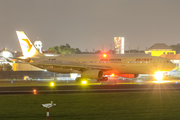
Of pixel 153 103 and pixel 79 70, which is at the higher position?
pixel 79 70

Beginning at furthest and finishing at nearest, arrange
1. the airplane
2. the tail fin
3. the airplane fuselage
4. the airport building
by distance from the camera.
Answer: the airport building
the tail fin
the airplane fuselage
the airplane

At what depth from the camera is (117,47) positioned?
141500mm

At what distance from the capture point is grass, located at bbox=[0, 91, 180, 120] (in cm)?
1772

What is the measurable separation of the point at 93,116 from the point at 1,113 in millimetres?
6089

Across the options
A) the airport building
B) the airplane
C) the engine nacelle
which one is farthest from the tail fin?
the airport building

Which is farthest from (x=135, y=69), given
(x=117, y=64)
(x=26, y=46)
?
(x=26, y=46)

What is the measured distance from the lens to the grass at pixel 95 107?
58.1 ft

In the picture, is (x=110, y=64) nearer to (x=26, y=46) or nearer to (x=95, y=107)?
(x=26, y=46)

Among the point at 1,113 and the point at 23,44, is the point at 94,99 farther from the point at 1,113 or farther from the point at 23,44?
the point at 23,44

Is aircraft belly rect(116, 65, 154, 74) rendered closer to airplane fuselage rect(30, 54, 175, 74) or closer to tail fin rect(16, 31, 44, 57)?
airplane fuselage rect(30, 54, 175, 74)

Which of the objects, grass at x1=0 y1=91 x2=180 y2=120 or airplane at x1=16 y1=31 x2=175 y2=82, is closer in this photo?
grass at x1=0 y1=91 x2=180 y2=120

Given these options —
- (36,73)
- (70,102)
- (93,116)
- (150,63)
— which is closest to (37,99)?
(70,102)

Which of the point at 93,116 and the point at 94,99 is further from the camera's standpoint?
the point at 94,99

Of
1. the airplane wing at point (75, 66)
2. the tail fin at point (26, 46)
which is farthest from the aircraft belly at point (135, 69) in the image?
the tail fin at point (26, 46)
